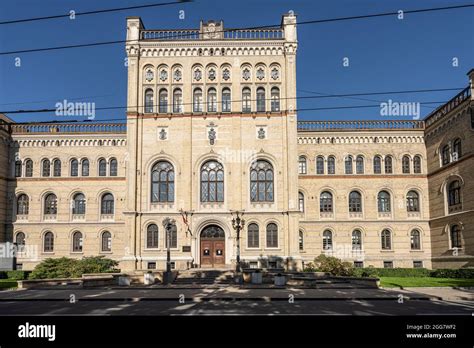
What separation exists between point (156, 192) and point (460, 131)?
2699 cm

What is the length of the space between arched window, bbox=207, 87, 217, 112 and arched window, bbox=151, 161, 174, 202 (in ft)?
20.9

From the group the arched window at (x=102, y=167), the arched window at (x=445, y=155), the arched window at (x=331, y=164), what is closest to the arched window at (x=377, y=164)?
the arched window at (x=331, y=164)

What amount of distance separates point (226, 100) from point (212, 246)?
13226mm

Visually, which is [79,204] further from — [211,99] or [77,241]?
[211,99]

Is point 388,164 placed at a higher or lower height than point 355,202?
higher

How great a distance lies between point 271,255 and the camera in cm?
3803

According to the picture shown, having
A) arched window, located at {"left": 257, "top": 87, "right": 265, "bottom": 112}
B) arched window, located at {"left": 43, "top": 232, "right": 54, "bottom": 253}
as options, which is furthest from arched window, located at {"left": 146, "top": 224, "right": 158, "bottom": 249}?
arched window, located at {"left": 257, "top": 87, "right": 265, "bottom": 112}

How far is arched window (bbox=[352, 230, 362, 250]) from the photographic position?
145ft

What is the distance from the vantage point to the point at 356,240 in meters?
44.5

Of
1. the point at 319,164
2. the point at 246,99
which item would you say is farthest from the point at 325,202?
the point at 246,99

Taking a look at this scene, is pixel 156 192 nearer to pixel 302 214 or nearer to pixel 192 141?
pixel 192 141

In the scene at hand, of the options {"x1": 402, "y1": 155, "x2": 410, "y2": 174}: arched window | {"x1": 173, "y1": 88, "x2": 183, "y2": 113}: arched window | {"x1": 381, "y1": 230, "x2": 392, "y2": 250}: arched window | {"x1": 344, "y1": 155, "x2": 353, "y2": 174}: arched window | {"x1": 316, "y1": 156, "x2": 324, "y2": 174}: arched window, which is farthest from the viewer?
{"x1": 316, "y1": 156, "x2": 324, "y2": 174}: arched window

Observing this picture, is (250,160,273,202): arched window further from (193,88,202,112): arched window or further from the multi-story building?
(193,88,202,112): arched window
